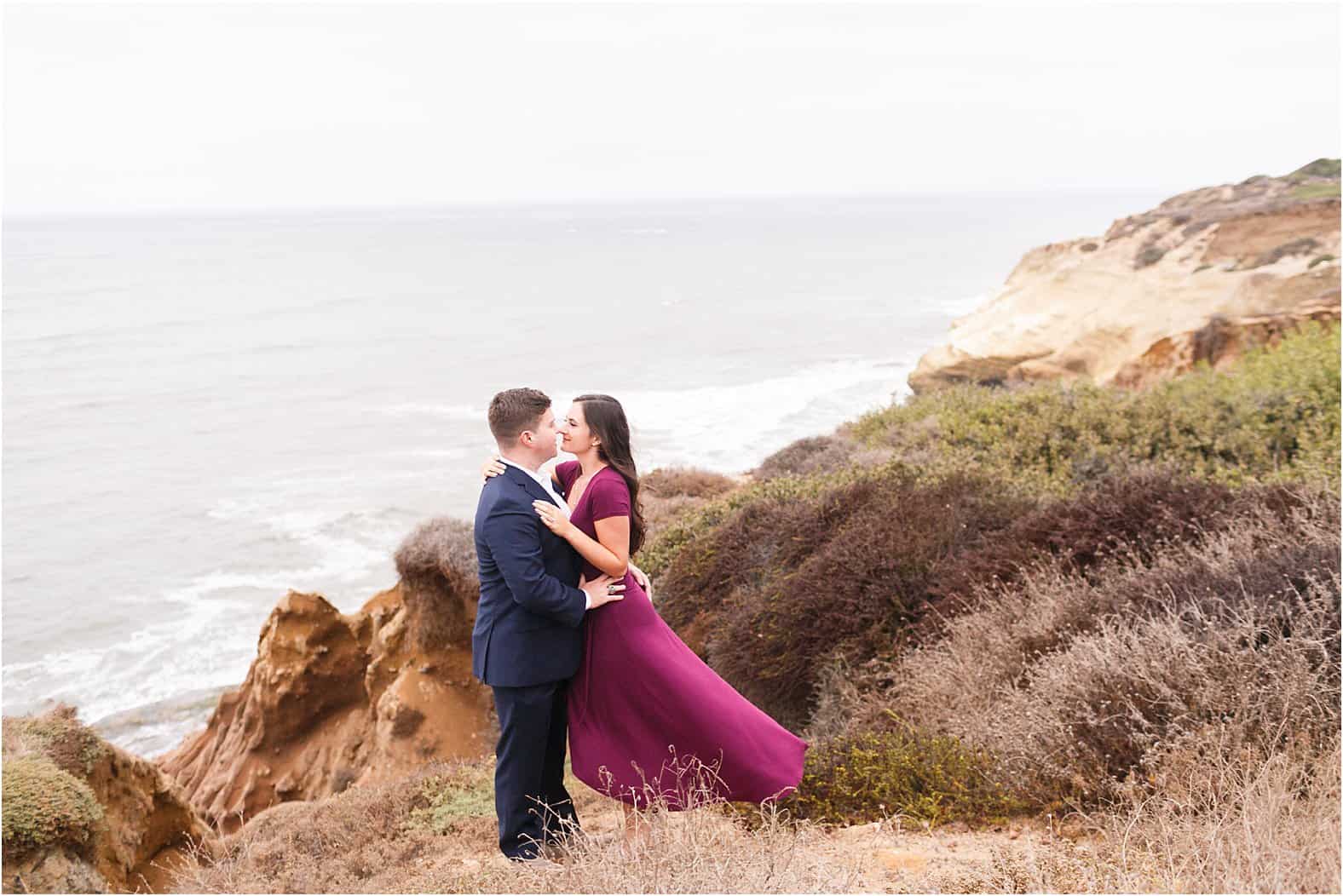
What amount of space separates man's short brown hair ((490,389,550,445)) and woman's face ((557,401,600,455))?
0.14 metres

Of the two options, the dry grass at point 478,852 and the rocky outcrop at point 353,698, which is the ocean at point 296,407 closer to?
the rocky outcrop at point 353,698

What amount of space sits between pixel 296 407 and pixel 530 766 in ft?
127

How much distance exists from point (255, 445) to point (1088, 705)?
3337 centimetres

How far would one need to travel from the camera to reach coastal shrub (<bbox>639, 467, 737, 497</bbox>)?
15578 millimetres

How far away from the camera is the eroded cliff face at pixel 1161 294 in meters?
18.9

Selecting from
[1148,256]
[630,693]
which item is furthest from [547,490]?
[1148,256]

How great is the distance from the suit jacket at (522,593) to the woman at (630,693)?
0.40 feet

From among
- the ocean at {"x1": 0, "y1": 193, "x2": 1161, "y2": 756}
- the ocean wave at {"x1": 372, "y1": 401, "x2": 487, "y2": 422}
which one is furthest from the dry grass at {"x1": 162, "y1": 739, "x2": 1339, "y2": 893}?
the ocean wave at {"x1": 372, "y1": 401, "x2": 487, "y2": 422}

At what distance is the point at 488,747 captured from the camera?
10.6 metres

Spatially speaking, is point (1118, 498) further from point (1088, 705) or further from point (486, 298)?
point (486, 298)

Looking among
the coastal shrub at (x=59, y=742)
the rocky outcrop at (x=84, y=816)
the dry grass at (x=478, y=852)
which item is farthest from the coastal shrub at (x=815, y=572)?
the coastal shrub at (x=59, y=742)

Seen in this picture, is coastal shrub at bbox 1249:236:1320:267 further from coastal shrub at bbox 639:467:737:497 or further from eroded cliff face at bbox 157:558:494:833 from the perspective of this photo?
eroded cliff face at bbox 157:558:494:833

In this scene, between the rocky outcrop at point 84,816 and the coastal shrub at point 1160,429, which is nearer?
the rocky outcrop at point 84,816

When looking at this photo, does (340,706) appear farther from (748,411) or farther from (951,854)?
(748,411)
